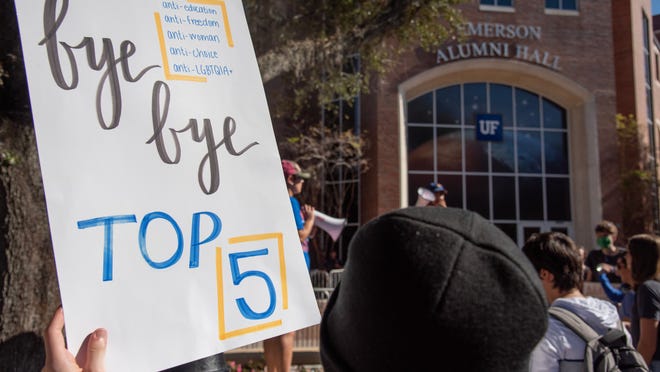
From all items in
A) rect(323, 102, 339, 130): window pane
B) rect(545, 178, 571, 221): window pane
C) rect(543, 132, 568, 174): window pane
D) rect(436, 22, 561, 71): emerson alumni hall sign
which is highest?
rect(436, 22, 561, 71): emerson alumni hall sign

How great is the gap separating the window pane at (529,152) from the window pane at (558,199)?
72 cm

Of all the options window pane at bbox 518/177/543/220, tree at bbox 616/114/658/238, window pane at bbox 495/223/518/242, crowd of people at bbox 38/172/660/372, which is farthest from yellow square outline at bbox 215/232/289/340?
tree at bbox 616/114/658/238

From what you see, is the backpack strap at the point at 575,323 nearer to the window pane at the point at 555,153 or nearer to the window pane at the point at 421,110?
the window pane at the point at 421,110

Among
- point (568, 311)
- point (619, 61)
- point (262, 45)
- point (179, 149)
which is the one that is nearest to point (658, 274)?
point (568, 311)

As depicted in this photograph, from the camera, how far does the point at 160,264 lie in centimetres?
143

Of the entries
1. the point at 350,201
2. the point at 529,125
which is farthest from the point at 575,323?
the point at 529,125

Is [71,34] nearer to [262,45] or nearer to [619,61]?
[262,45]

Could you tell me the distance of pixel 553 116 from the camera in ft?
65.9

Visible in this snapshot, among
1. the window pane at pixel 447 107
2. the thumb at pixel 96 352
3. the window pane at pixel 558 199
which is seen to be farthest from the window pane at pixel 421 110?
the thumb at pixel 96 352

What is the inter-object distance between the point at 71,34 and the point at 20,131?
1.81 meters

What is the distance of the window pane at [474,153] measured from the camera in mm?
19281

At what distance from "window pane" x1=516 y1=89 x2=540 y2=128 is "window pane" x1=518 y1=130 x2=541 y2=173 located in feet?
1.04

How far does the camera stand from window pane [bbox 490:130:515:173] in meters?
19.4

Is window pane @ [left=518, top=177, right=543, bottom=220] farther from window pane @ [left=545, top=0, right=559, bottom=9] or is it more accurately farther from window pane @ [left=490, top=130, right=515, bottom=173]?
window pane @ [left=545, top=0, right=559, bottom=9]
